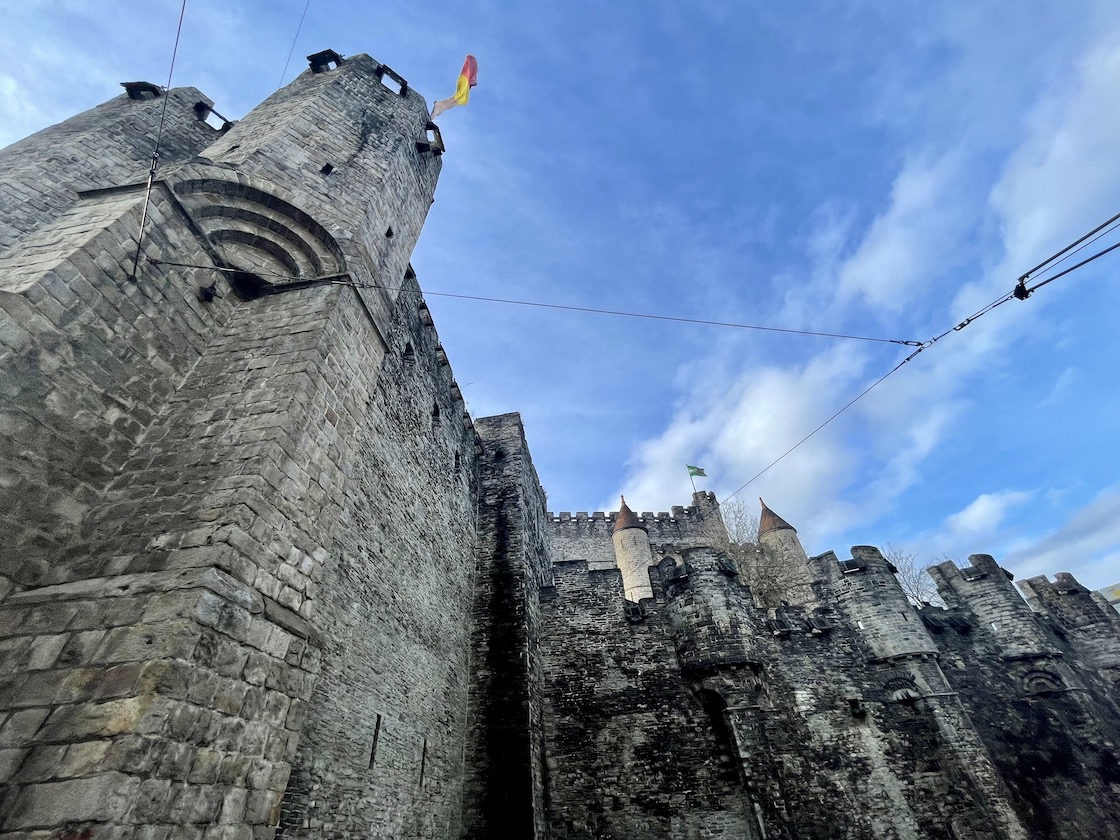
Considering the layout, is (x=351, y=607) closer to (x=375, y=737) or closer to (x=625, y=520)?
(x=375, y=737)

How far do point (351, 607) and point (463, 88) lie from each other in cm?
1188

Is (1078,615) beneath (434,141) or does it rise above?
beneath

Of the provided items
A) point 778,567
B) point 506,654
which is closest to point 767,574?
point 778,567

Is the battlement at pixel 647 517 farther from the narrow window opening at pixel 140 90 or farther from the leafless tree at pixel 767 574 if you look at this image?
the narrow window opening at pixel 140 90

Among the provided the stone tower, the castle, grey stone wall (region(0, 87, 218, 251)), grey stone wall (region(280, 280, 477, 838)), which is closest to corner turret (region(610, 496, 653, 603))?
the castle

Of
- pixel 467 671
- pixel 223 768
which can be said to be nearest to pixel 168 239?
pixel 223 768

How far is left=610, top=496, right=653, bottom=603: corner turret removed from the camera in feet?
88.4

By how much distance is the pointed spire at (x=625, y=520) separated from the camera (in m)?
29.9

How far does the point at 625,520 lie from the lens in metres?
30.2

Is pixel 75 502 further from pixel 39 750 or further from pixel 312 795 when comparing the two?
pixel 312 795

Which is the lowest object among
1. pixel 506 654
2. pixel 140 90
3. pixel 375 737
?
pixel 375 737

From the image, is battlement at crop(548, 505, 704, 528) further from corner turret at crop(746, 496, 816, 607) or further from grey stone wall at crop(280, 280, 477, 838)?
grey stone wall at crop(280, 280, 477, 838)

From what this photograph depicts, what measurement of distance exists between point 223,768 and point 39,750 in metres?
0.90

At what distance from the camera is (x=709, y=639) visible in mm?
11875
